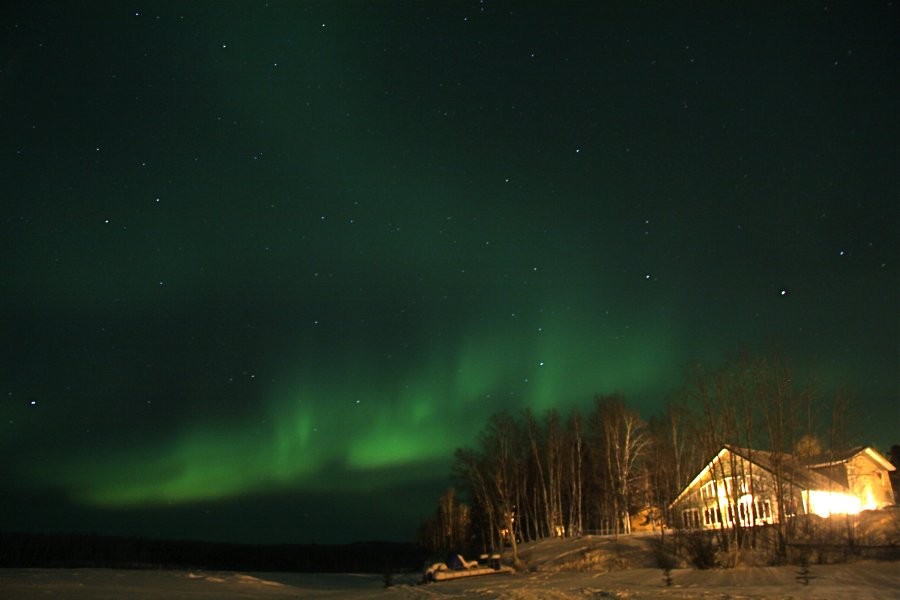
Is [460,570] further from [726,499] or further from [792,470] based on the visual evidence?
[792,470]

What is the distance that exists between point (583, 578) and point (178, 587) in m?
18.5

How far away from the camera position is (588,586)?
2744 centimetres

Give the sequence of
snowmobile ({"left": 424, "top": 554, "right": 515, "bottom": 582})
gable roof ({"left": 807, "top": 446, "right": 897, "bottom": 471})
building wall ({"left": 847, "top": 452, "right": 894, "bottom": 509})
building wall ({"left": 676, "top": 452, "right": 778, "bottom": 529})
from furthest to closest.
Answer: building wall ({"left": 847, "top": 452, "right": 894, "bottom": 509}) → building wall ({"left": 676, "top": 452, "right": 778, "bottom": 529}) → gable roof ({"left": 807, "top": 446, "right": 897, "bottom": 471}) → snowmobile ({"left": 424, "top": 554, "right": 515, "bottom": 582})

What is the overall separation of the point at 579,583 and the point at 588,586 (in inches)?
93.1

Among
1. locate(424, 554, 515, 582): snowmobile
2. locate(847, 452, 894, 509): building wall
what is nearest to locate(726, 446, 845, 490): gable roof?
locate(847, 452, 894, 509): building wall

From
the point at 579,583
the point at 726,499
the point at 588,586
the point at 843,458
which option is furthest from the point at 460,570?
the point at 843,458

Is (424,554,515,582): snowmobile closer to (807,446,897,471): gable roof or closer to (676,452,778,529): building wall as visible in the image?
(676,452,778,529): building wall

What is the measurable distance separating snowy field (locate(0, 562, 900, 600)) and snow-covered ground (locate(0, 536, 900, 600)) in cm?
3

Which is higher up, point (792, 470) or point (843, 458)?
point (843, 458)

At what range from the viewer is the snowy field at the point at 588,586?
22297 millimetres

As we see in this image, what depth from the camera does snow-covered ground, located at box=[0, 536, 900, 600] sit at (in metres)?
22.7

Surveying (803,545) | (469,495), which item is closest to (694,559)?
(803,545)

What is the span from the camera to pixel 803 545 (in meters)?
31.9

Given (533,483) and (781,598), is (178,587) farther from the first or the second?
(533,483)
